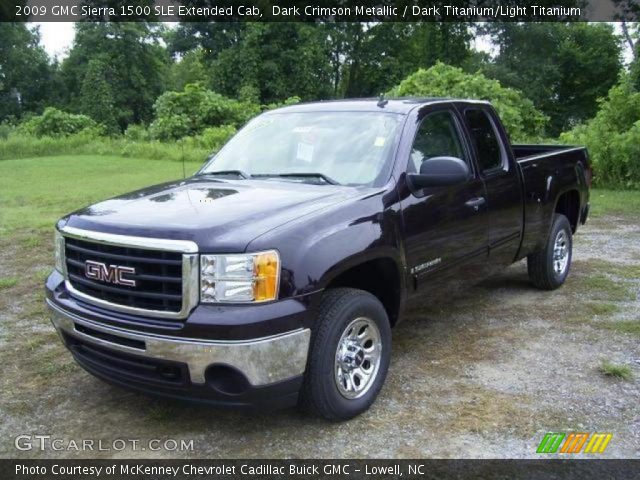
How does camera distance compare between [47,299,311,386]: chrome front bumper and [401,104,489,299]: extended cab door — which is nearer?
[47,299,311,386]: chrome front bumper

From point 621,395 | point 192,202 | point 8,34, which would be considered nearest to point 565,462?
point 621,395

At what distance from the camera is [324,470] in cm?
325

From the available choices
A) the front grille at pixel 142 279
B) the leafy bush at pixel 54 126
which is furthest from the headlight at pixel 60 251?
the leafy bush at pixel 54 126

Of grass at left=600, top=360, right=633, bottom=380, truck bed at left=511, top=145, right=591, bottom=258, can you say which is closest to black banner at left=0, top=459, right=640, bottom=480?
grass at left=600, top=360, right=633, bottom=380

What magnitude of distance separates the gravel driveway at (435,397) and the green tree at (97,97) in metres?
40.9

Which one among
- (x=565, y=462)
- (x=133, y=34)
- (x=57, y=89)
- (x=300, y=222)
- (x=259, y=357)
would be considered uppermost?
(x=133, y=34)

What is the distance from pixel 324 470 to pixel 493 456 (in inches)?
34.8

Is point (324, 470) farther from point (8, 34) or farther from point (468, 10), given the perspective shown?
point (8, 34)

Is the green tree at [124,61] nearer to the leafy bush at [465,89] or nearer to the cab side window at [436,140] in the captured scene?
the leafy bush at [465,89]

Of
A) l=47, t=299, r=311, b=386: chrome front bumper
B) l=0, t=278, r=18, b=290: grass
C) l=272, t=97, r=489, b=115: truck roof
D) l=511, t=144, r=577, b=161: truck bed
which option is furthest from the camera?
l=511, t=144, r=577, b=161: truck bed

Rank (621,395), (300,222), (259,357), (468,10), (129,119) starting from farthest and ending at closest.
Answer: (129,119) < (468,10) < (621,395) < (300,222) < (259,357)

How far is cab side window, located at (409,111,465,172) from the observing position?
4.49 meters

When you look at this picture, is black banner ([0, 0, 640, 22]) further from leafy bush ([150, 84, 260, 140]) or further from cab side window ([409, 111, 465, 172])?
cab side window ([409, 111, 465, 172])

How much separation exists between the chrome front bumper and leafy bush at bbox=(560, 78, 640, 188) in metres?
11.5
